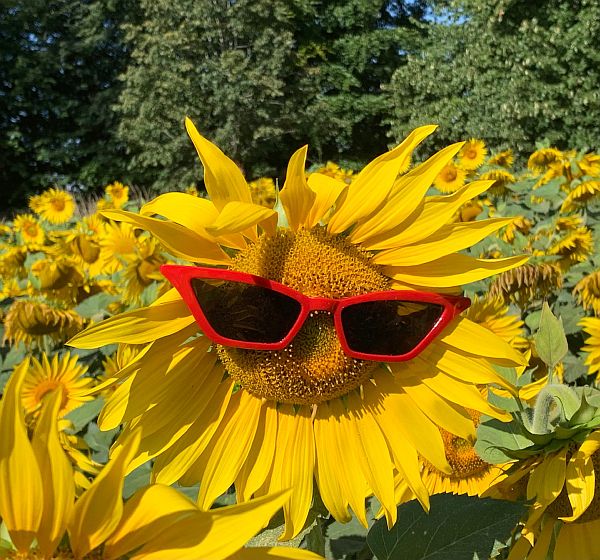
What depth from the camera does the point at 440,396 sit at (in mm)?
758

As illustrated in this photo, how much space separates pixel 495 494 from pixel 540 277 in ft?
4.10

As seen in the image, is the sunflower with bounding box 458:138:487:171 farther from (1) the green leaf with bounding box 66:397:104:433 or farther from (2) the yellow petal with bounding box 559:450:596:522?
(2) the yellow petal with bounding box 559:450:596:522

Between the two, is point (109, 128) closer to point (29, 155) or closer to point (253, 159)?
point (29, 155)

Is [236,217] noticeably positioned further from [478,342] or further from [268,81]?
[268,81]

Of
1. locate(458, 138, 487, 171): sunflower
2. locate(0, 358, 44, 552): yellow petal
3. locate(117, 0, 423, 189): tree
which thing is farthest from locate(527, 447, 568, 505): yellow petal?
locate(117, 0, 423, 189): tree

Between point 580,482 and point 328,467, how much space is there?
27 cm

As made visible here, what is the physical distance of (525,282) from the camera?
191 centimetres

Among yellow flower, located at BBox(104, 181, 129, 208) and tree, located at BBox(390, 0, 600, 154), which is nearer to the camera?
yellow flower, located at BBox(104, 181, 129, 208)

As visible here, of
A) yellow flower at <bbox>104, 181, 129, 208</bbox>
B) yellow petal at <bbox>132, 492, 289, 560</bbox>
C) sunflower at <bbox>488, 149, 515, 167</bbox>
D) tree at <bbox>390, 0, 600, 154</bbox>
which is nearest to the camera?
yellow petal at <bbox>132, 492, 289, 560</bbox>

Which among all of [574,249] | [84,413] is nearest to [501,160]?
[574,249]

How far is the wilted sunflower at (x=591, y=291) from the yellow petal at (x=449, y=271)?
1411 mm

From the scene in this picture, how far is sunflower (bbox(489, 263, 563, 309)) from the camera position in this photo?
1.88m

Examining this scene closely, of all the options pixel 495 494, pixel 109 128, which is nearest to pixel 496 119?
pixel 109 128

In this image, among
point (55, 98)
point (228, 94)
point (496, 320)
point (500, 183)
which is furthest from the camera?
point (55, 98)
